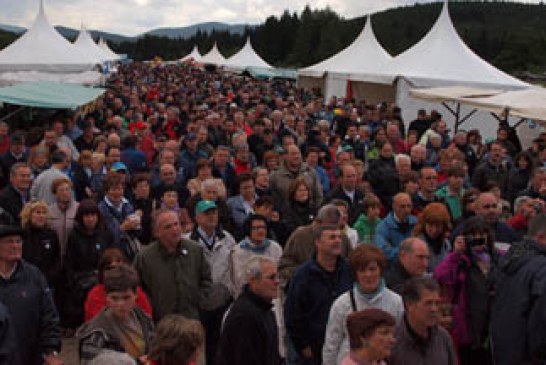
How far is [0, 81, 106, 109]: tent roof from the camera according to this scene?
1017 centimetres

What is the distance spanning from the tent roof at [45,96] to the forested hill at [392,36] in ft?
153

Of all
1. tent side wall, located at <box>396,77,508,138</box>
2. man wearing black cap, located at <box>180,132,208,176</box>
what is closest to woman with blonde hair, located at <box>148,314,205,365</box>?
man wearing black cap, located at <box>180,132,208,176</box>

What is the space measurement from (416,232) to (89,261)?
2.56 metres

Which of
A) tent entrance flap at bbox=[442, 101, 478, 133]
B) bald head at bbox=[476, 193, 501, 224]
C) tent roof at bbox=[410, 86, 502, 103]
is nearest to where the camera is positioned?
bald head at bbox=[476, 193, 501, 224]

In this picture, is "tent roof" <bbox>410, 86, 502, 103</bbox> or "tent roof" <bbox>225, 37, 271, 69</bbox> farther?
"tent roof" <bbox>225, 37, 271, 69</bbox>

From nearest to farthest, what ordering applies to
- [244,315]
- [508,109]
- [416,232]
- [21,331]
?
[244,315] < [21,331] < [416,232] < [508,109]

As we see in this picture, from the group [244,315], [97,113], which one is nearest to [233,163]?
[244,315]

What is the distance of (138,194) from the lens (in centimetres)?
598

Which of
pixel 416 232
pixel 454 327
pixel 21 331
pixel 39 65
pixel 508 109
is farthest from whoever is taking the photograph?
pixel 39 65

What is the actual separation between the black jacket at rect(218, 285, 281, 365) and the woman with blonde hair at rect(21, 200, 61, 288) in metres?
2.26

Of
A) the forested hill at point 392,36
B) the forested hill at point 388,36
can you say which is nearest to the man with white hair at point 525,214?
the forested hill at point 388,36

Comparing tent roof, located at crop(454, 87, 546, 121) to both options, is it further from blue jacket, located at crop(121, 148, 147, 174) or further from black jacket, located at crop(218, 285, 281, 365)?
black jacket, located at crop(218, 285, 281, 365)

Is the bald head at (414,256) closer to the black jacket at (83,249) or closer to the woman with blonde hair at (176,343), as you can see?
the woman with blonde hair at (176,343)

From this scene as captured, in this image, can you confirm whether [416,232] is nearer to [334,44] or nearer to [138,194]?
[138,194]
